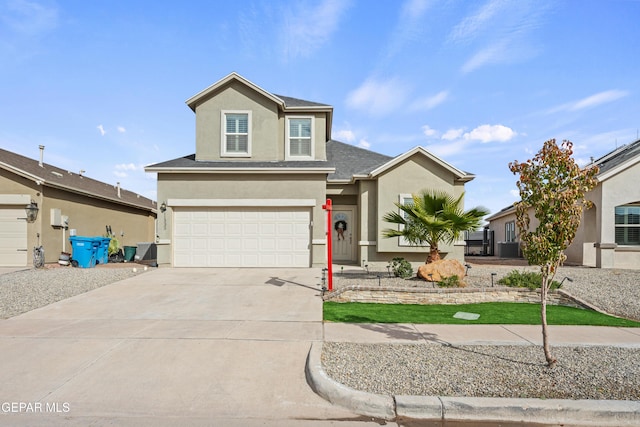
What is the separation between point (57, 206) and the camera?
1480 centimetres

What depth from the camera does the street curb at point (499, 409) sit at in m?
3.54

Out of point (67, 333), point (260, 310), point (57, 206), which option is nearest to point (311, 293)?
point (260, 310)

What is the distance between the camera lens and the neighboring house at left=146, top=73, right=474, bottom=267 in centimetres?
1338

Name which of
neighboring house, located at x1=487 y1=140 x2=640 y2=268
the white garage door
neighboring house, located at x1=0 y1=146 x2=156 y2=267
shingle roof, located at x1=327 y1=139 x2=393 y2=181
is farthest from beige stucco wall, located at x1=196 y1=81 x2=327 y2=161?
neighboring house, located at x1=487 y1=140 x2=640 y2=268

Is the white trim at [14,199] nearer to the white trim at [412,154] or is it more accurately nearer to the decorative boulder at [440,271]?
the white trim at [412,154]

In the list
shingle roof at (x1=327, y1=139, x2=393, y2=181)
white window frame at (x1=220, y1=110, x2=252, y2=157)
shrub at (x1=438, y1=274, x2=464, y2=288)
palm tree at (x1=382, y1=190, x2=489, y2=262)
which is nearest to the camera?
shrub at (x1=438, y1=274, x2=464, y2=288)

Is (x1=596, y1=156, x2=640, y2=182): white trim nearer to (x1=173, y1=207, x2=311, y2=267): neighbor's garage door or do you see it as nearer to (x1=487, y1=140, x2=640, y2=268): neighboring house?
(x1=487, y1=140, x2=640, y2=268): neighboring house

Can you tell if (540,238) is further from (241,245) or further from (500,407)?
(241,245)

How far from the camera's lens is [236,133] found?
14.6 meters

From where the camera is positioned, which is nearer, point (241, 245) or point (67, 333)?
point (67, 333)

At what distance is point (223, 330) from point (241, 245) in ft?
24.4

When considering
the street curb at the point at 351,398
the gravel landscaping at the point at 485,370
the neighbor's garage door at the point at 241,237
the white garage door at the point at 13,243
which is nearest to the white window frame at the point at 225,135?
the neighbor's garage door at the point at 241,237

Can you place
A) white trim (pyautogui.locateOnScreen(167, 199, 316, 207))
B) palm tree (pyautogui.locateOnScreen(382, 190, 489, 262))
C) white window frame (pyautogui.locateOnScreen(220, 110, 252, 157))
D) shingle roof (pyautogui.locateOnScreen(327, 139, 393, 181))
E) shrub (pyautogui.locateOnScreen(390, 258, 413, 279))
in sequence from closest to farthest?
palm tree (pyautogui.locateOnScreen(382, 190, 489, 262)), shrub (pyautogui.locateOnScreen(390, 258, 413, 279)), white trim (pyautogui.locateOnScreen(167, 199, 316, 207)), white window frame (pyautogui.locateOnScreen(220, 110, 252, 157)), shingle roof (pyautogui.locateOnScreen(327, 139, 393, 181))

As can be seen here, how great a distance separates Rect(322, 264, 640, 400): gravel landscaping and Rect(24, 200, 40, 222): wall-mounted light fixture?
14222 mm
